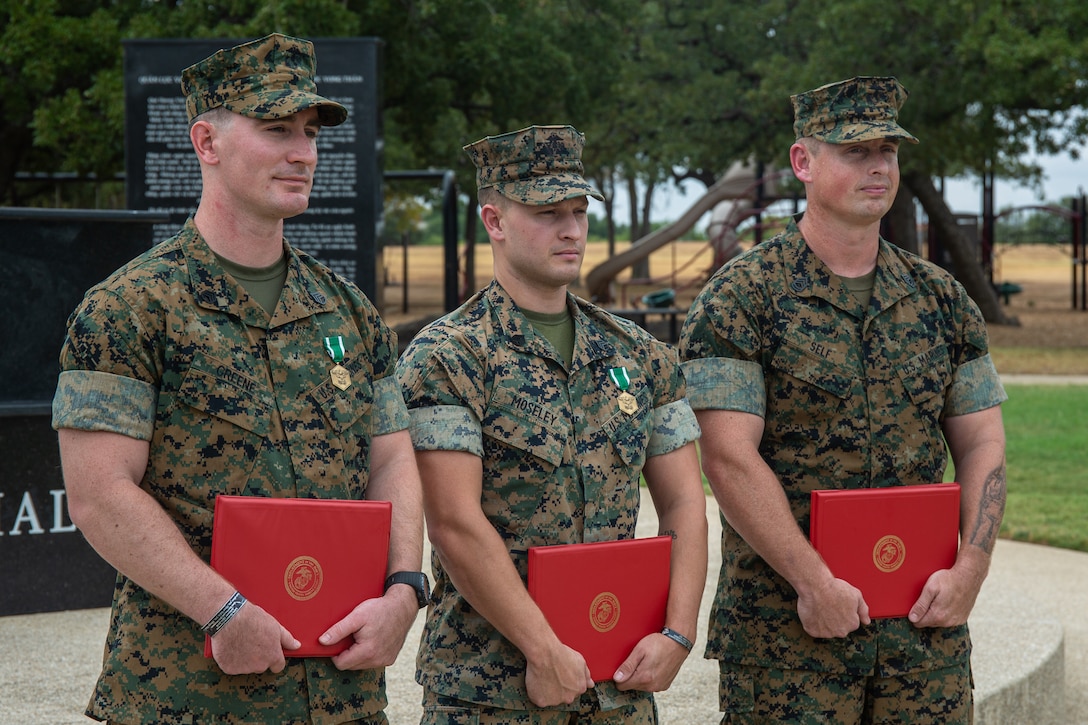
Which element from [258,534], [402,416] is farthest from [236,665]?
[402,416]

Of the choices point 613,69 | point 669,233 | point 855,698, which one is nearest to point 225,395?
point 855,698

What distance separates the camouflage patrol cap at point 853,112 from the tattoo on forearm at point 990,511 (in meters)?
0.89

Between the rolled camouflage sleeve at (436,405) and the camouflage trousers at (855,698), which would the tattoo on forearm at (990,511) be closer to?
the camouflage trousers at (855,698)

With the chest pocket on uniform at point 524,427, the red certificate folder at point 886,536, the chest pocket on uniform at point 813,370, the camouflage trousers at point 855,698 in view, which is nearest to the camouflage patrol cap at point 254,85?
the chest pocket on uniform at point 524,427

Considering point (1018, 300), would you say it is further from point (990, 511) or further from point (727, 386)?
point (727, 386)

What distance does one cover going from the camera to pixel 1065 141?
20484 millimetres

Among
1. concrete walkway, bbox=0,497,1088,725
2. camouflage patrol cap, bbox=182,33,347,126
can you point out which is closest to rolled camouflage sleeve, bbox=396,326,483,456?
camouflage patrol cap, bbox=182,33,347,126

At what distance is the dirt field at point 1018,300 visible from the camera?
1875 cm

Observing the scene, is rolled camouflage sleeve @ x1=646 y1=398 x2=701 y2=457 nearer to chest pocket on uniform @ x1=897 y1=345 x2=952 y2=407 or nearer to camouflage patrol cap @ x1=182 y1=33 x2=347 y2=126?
chest pocket on uniform @ x1=897 y1=345 x2=952 y2=407

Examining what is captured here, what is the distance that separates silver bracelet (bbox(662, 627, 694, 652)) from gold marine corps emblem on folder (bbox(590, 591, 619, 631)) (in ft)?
0.41

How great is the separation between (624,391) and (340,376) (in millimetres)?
685

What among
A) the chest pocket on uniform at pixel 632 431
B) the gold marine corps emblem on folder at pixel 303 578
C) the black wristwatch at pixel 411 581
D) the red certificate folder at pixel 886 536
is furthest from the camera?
the red certificate folder at pixel 886 536

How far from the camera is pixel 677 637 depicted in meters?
2.80

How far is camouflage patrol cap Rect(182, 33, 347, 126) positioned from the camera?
8.35 feet
